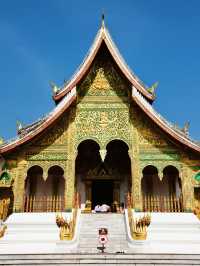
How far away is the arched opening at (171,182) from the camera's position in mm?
12914

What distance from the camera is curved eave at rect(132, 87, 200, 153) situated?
11.4 meters

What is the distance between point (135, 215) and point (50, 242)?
3089 mm

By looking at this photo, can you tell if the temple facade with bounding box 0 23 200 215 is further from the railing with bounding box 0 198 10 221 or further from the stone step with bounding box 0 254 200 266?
the stone step with bounding box 0 254 200 266

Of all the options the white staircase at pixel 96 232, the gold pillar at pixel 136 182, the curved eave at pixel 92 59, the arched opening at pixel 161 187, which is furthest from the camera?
the curved eave at pixel 92 59

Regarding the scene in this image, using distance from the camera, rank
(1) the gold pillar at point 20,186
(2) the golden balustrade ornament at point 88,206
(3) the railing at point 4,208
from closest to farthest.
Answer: (3) the railing at point 4,208
(1) the gold pillar at point 20,186
(2) the golden balustrade ornament at point 88,206

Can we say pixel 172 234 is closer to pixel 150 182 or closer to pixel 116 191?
pixel 150 182

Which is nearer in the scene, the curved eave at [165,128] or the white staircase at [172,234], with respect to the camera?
the white staircase at [172,234]

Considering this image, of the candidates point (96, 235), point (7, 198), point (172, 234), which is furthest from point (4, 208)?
point (172, 234)

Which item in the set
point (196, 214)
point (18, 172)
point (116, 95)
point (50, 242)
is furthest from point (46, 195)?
point (196, 214)

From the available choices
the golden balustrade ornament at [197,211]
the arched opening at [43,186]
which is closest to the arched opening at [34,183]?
the arched opening at [43,186]

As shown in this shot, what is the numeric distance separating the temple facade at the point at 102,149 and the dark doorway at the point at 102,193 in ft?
1.10

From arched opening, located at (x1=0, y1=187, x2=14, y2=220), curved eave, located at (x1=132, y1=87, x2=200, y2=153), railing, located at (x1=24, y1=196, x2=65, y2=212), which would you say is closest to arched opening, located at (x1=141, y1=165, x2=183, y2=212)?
curved eave, located at (x1=132, y1=87, x2=200, y2=153)

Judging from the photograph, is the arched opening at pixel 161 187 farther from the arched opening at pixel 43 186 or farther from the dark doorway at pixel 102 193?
the arched opening at pixel 43 186

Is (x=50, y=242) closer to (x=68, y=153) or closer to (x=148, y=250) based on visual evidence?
(x=148, y=250)
